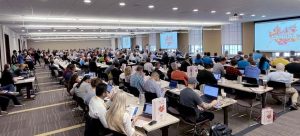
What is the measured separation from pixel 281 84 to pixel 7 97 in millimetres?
7809

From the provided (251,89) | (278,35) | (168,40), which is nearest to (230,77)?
(251,89)

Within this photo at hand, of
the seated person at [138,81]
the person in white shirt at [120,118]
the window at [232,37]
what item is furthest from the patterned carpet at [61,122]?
the window at [232,37]

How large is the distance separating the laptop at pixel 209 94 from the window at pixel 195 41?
15657 millimetres

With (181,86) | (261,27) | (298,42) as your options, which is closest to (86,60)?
(181,86)

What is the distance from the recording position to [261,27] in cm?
1471

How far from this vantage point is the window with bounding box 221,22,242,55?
1653cm

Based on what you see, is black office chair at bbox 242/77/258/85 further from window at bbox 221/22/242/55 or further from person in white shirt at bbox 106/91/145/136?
window at bbox 221/22/242/55

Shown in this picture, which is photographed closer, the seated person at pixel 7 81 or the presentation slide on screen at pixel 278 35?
the seated person at pixel 7 81

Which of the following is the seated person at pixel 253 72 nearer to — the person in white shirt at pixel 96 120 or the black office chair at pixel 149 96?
the black office chair at pixel 149 96

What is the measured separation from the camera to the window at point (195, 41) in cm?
2002

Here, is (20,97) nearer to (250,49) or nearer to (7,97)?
(7,97)

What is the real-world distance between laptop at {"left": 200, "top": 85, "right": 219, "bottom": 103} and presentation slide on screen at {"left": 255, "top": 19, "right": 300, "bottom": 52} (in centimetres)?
1089

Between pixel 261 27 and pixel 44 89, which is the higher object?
pixel 261 27

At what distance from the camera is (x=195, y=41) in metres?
20.7
